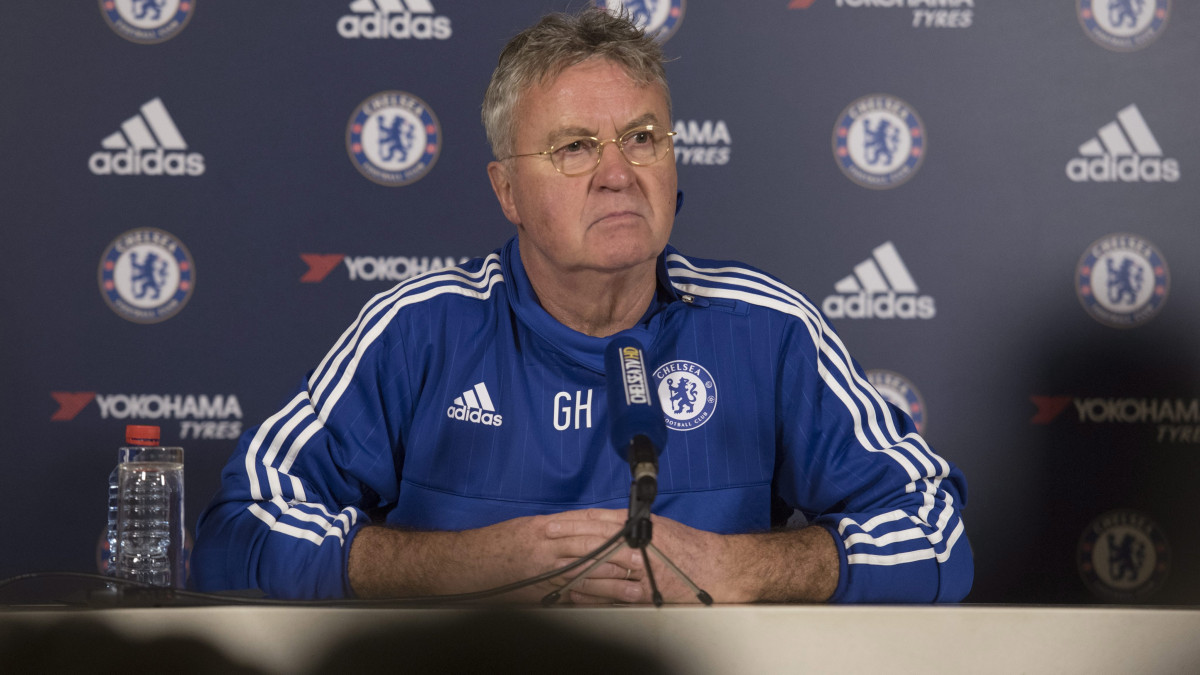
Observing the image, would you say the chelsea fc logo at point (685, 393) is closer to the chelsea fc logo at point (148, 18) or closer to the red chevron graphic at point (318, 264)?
the red chevron graphic at point (318, 264)

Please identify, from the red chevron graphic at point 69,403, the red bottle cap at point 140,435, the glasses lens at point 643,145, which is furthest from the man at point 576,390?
the red chevron graphic at point 69,403

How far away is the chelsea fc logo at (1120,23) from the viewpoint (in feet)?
8.84

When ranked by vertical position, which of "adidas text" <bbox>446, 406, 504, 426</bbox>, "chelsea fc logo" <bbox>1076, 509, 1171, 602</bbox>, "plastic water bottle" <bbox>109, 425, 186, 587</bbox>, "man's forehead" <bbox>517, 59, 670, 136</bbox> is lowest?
"chelsea fc logo" <bbox>1076, 509, 1171, 602</bbox>

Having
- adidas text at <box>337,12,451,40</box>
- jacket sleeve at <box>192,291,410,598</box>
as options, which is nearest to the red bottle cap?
jacket sleeve at <box>192,291,410,598</box>

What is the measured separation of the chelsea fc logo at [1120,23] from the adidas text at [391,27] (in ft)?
5.66

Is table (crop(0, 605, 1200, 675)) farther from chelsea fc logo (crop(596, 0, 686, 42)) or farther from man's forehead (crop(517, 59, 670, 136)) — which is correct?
chelsea fc logo (crop(596, 0, 686, 42))

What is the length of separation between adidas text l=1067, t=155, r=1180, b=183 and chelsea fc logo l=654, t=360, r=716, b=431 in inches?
62.4

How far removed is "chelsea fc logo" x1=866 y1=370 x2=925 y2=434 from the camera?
269cm

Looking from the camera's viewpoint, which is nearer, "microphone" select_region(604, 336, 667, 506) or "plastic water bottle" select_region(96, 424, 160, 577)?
"microphone" select_region(604, 336, 667, 506)

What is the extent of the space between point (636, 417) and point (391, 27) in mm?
2112

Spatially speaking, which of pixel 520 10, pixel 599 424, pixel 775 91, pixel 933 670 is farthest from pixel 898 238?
pixel 933 670

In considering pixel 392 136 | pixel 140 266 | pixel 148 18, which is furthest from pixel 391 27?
pixel 140 266

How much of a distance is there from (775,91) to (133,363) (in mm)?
1879

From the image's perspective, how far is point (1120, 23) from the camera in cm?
270
